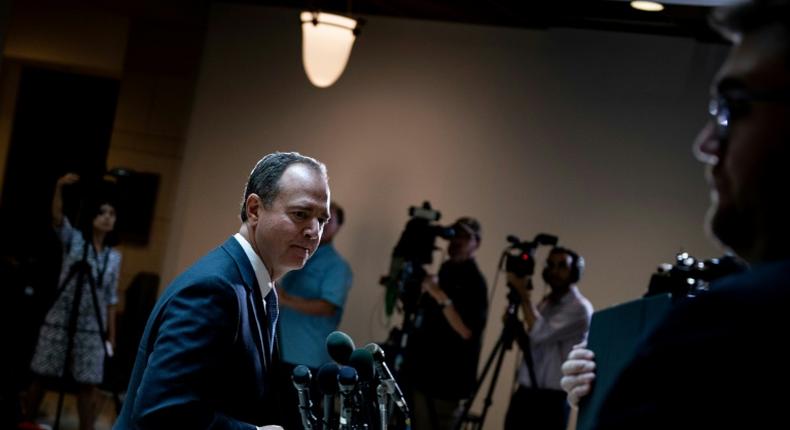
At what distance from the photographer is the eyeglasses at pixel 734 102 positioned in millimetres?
910

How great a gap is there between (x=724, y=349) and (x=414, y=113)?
6.93 m

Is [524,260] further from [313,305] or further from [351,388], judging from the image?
[351,388]

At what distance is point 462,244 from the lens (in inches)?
246

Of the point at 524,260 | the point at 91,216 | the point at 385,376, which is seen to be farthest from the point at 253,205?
the point at 91,216

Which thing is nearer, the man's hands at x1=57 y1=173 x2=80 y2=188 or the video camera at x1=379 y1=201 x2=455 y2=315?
the video camera at x1=379 y1=201 x2=455 y2=315

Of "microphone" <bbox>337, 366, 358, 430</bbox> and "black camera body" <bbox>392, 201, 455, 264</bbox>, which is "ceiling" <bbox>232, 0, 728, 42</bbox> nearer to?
"black camera body" <bbox>392, 201, 455, 264</bbox>

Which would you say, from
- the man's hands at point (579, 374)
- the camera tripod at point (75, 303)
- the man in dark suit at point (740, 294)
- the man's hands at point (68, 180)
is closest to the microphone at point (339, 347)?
the man's hands at point (579, 374)

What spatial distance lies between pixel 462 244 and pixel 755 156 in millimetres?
5349

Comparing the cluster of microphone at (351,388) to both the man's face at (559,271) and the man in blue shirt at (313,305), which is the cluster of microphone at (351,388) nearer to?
the man's face at (559,271)

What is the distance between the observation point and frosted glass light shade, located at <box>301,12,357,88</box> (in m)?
6.43

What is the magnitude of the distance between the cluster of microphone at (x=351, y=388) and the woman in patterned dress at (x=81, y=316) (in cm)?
411

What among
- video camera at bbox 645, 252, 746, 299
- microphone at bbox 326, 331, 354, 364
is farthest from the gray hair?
video camera at bbox 645, 252, 746, 299

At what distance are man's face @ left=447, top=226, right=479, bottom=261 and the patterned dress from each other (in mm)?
1824

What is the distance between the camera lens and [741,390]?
85 cm
